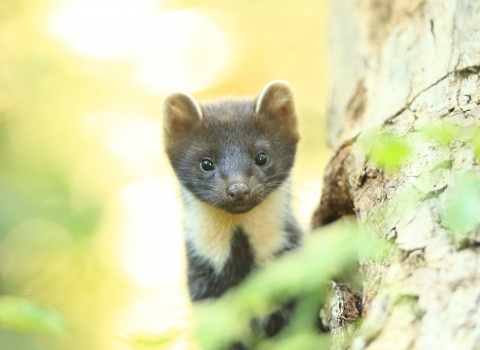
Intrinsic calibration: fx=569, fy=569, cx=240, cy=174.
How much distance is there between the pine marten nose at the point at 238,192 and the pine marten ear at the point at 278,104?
3.02 feet

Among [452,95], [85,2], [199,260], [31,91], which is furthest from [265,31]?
[452,95]

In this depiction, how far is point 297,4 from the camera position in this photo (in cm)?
1120

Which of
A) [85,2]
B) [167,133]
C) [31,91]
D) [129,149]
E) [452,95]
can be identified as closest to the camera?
[452,95]

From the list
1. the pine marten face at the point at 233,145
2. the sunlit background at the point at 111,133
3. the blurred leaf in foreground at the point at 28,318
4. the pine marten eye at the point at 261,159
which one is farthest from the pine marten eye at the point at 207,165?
the blurred leaf in foreground at the point at 28,318

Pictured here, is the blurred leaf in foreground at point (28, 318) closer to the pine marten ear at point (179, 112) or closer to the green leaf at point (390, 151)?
the green leaf at point (390, 151)

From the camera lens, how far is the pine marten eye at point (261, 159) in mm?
4566

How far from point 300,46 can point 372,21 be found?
675 cm

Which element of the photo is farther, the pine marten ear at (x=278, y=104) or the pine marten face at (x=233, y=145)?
the pine marten ear at (x=278, y=104)

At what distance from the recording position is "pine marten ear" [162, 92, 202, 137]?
Answer: 478 centimetres

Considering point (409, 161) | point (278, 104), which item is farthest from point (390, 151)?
point (278, 104)

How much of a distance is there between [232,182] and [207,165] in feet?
1.39

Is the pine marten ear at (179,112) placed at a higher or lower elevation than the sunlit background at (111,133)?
higher

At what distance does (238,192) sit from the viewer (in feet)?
13.5

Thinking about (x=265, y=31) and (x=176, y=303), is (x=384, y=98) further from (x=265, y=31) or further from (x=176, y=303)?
(x=265, y=31)
